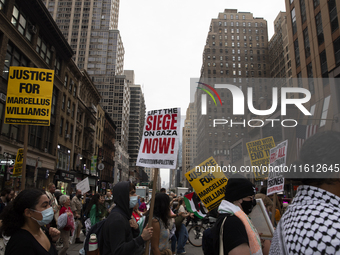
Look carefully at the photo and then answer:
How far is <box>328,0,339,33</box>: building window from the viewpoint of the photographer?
86.0 ft

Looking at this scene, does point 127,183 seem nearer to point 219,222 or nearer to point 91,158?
point 219,222

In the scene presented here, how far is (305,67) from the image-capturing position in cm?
3256

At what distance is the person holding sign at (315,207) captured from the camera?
5.58 ft

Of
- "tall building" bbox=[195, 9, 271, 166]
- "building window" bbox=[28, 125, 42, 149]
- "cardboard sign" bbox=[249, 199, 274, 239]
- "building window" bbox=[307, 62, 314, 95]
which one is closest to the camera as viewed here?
"cardboard sign" bbox=[249, 199, 274, 239]

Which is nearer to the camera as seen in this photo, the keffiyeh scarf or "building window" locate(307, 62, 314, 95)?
the keffiyeh scarf

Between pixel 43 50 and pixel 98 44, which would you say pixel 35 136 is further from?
pixel 98 44

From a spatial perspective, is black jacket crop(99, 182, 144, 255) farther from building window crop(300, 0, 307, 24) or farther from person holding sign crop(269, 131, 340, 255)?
building window crop(300, 0, 307, 24)

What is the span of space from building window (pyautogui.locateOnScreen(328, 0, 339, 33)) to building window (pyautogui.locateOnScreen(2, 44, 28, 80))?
30.0 m

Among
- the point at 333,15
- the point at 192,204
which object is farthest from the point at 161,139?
the point at 333,15

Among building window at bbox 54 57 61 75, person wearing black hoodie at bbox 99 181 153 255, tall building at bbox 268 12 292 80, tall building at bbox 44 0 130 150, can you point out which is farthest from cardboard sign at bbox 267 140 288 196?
tall building at bbox 44 0 130 150

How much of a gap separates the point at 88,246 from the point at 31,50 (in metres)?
27.7

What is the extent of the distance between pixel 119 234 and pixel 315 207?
97.5 inches

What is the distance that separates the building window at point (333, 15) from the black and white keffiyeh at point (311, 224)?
3015 centimetres

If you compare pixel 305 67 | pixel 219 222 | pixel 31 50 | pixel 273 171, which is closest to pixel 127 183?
pixel 219 222
